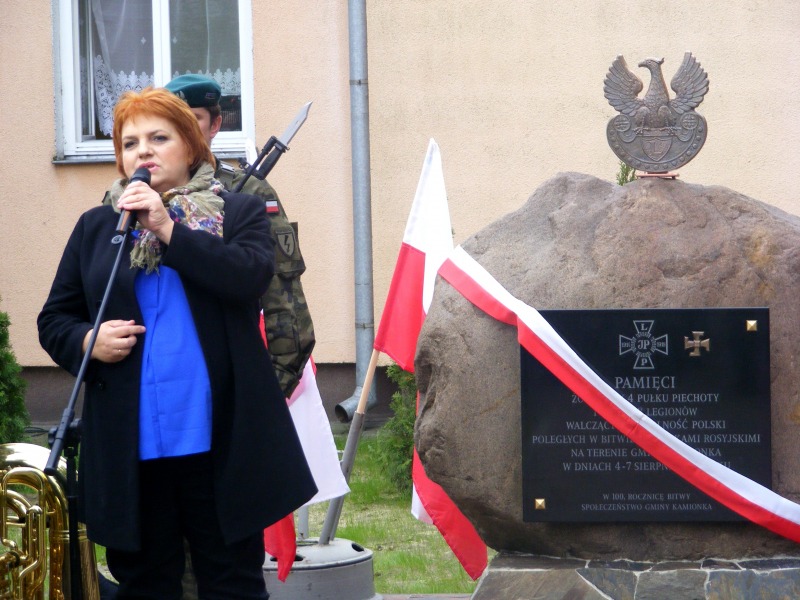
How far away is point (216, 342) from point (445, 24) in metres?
5.40

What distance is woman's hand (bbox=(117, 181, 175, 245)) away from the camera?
2.71 meters

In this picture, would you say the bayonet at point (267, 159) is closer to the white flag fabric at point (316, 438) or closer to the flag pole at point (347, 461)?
the white flag fabric at point (316, 438)

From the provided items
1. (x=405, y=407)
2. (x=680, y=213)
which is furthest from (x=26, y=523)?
(x=405, y=407)

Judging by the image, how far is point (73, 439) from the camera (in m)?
2.73

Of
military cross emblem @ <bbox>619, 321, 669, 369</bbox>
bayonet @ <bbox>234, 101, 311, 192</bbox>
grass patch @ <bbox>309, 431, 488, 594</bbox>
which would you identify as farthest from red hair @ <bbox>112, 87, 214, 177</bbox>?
grass patch @ <bbox>309, 431, 488, 594</bbox>

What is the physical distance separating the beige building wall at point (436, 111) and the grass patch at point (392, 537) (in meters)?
1.81

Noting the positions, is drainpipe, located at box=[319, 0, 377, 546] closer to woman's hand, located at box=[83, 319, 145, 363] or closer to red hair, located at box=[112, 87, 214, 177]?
red hair, located at box=[112, 87, 214, 177]

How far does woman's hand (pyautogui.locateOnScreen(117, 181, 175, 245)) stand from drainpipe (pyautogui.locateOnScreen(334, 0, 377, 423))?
5.07 metres

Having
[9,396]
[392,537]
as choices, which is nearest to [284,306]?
[392,537]

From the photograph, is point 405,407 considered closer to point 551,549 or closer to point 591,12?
point 551,549

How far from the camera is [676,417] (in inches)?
140

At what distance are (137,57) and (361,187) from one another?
2.05m

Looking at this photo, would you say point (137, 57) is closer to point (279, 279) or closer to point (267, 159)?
point (267, 159)

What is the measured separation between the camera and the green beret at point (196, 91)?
381 centimetres
